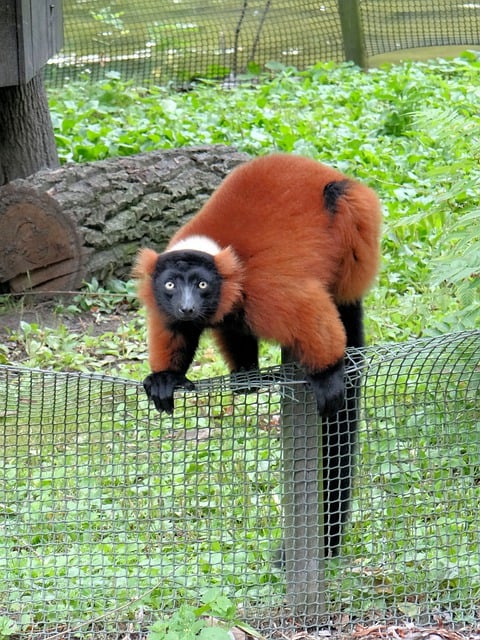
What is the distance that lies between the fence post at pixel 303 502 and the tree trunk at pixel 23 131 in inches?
171

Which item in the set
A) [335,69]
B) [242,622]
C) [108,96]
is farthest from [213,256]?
[335,69]

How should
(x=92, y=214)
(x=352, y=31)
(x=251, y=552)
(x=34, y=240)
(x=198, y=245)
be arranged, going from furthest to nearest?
(x=352, y=31) < (x=92, y=214) < (x=34, y=240) < (x=251, y=552) < (x=198, y=245)

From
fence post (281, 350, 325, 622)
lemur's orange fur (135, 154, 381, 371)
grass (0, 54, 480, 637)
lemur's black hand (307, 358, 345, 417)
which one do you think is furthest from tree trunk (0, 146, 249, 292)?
lemur's black hand (307, 358, 345, 417)

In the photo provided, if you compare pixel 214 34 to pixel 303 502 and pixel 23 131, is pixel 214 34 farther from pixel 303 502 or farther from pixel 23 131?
pixel 303 502

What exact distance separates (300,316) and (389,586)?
1.13m

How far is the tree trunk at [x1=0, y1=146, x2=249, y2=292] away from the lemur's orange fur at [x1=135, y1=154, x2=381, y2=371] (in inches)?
111

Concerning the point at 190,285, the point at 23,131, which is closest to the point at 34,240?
the point at 23,131

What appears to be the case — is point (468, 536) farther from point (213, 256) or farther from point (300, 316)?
point (213, 256)

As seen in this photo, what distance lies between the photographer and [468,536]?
13.0 ft

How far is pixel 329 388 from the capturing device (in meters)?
3.65

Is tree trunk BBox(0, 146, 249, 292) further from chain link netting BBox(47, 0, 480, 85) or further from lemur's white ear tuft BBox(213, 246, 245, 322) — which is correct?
chain link netting BBox(47, 0, 480, 85)

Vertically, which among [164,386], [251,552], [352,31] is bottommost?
[251,552]

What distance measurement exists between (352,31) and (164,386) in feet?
29.5

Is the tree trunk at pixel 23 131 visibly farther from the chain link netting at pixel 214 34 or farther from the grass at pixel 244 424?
the chain link netting at pixel 214 34
